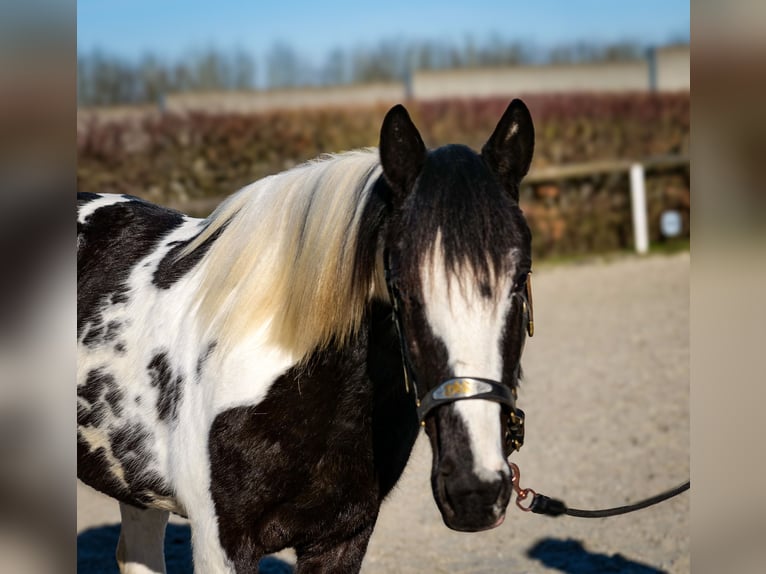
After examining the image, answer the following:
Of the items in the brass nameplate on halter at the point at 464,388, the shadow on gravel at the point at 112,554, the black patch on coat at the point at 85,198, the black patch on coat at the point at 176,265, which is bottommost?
the shadow on gravel at the point at 112,554

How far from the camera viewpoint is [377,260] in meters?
2.29

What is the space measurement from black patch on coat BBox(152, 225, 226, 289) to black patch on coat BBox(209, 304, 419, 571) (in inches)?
22.6

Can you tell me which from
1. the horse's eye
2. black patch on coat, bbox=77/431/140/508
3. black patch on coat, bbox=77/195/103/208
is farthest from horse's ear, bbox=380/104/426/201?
black patch on coat, bbox=77/195/103/208

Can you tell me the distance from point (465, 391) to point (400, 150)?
603mm

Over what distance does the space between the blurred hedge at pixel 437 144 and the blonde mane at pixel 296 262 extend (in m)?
9.30

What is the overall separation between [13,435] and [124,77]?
70.7 feet

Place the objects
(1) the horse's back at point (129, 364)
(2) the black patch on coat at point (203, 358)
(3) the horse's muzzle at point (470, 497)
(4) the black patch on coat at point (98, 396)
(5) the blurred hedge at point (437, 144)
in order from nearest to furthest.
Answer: (3) the horse's muzzle at point (470, 497), (2) the black patch on coat at point (203, 358), (1) the horse's back at point (129, 364), (4) the black patch on coat at point (98, 396), (5) the blurred hedge at point (437, 144)

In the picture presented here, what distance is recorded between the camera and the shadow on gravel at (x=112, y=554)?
4.45 metres

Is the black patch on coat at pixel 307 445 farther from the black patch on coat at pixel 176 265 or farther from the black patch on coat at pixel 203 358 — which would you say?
the black patch on coat at pixel 176 265

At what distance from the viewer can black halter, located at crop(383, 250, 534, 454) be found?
191 centimetres

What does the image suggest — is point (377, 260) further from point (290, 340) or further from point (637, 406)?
point (637, 406)

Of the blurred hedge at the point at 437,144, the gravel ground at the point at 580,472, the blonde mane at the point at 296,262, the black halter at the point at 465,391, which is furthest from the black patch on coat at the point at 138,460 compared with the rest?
the blurred hedge at the point at 437,144

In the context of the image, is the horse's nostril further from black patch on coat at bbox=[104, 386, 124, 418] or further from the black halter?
black patch on coat at bbox=[104, 386, 124, 418]

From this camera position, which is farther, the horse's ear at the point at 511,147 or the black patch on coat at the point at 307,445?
the black patch on coat at the point at 307,445
